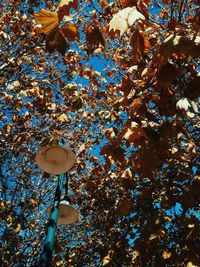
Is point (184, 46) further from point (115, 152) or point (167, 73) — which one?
point (115, 152)

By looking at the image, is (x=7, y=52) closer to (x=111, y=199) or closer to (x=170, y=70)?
(x=111, y=199)

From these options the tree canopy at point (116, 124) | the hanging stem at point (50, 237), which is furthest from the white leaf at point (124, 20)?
the hanging stem at point (50, 237)

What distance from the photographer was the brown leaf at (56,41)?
8.43ft

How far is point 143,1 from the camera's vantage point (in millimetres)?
2697

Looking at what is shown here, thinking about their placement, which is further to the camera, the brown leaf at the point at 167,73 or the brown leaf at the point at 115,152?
the brown leaf at the point at 115,152

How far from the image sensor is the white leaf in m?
2.08

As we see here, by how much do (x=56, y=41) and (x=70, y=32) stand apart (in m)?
0.13

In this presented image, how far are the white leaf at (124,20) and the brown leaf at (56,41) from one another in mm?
581

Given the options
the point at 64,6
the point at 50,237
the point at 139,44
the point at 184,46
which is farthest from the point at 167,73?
the point at 50,237

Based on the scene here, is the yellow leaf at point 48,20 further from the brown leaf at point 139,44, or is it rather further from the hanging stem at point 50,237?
the hanging stem at point 50,237

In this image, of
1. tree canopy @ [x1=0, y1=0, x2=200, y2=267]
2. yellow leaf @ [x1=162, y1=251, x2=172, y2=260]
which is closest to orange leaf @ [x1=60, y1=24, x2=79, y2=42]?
tree canopy @ [x1=0, y1=0, x2=200, y2=267]

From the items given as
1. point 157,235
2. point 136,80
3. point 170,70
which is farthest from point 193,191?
point 170,70

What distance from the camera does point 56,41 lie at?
102 inches

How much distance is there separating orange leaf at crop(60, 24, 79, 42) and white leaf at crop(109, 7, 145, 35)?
1.61 ft
